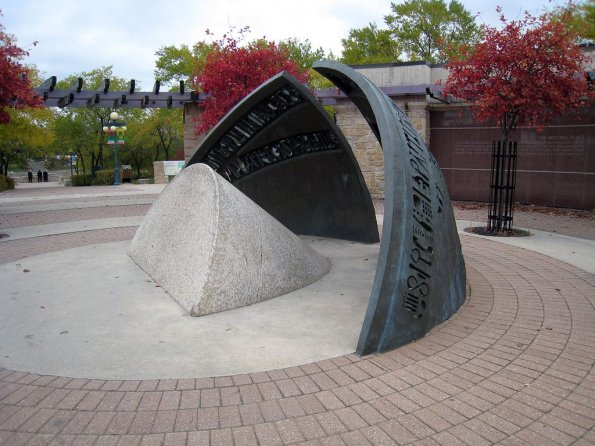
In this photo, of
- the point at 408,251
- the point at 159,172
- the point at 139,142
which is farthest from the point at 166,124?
the point at 408,251

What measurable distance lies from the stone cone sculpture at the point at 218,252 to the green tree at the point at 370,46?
110 feet

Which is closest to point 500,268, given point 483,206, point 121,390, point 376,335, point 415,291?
point 415,291

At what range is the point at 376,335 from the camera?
162 inches

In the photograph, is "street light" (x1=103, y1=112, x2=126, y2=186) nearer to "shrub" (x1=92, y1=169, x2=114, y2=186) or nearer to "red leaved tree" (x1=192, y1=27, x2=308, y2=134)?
"shrub" (x1=92, y1=169, x2=114, y2=186)

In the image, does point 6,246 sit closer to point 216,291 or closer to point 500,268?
point 216,291

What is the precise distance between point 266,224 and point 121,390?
3034 millimetres

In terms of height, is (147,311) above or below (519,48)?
below

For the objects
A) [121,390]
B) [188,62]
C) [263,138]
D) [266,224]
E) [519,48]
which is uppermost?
[188,62]

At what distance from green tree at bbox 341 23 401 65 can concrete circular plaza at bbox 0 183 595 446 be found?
3383cm

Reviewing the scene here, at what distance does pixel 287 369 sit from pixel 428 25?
39.2 metres

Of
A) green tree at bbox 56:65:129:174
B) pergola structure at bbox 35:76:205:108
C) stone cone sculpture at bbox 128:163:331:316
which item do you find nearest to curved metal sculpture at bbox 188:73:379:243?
stone cone sculpture at bbox 128:163:331:316

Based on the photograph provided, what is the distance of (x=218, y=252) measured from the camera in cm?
523

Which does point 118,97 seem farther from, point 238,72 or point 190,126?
point 238,72

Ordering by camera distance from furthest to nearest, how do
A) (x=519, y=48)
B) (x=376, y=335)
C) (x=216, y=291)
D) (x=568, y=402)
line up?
(x=519, y=48)
(x=216, y=291)
(x=376, y=335)
(x=568, y=402)
